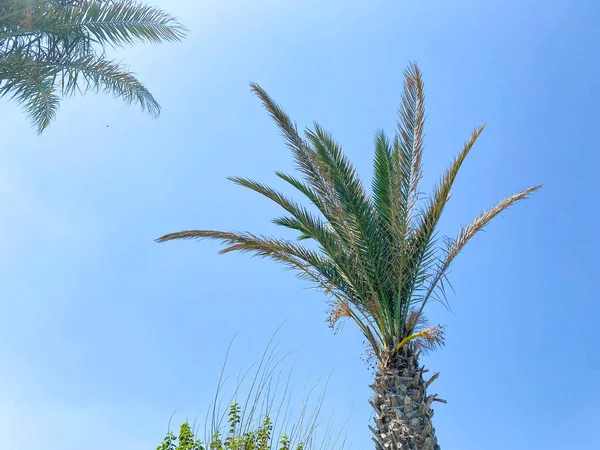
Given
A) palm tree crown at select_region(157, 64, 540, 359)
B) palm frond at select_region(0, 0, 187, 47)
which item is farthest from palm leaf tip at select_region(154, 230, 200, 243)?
palm frond at select_region(0, 0, 187, 47)

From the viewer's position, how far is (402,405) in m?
7.87

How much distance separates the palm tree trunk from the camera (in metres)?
7.66

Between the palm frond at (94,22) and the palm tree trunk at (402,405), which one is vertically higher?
the palm frond at (94,22)

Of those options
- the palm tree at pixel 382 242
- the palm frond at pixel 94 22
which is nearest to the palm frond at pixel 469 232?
the palm tree at pixel 382 242

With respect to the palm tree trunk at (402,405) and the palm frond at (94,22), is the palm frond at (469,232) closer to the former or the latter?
the palm tree trunk at (402,405)

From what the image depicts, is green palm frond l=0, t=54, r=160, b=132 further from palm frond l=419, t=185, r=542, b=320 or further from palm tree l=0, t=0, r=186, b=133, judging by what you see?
palm frond l=419, t=185, r=542, b=320

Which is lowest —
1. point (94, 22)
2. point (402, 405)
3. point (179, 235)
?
point (402, 405)

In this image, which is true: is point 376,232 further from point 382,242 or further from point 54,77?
point 54,77

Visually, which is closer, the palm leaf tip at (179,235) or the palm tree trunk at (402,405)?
the palm tree trunk at (402,405)

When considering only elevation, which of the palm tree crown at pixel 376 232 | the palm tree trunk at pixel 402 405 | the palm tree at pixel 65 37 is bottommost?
the palm tree trunk at pixel 402 405

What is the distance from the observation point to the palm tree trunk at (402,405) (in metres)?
7.66

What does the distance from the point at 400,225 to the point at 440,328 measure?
62.6 inches

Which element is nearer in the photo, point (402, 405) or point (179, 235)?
point (402, 405)

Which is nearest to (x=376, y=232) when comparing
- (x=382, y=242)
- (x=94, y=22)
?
(x=382, y=242)
